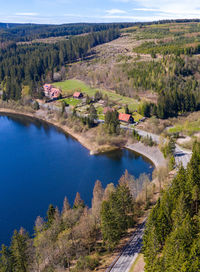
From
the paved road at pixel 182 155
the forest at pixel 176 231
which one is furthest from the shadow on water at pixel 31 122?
the forest at pixel 176 231

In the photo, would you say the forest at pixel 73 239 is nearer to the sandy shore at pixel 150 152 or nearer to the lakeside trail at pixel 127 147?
the lakeside trail at pixel 127 147

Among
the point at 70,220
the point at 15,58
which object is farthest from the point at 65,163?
the point at 15,58

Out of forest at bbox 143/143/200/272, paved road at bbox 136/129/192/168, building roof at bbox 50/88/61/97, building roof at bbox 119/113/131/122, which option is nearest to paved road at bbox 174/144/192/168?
paved road at bbox 136/129/192/168

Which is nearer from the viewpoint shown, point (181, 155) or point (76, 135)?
point (181, 155)

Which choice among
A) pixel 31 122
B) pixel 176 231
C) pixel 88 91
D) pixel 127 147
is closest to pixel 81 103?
pixel 88 91

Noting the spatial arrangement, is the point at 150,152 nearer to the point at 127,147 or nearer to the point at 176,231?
the point at 127,147
